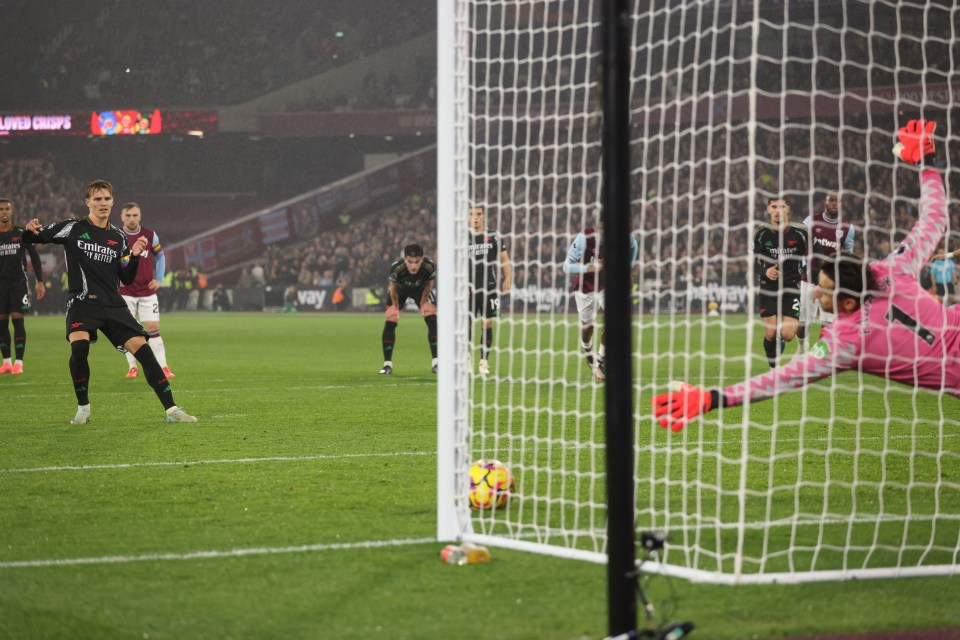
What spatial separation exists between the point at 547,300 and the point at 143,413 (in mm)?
19813

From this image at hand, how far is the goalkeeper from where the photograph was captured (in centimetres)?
463

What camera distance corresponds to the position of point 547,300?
2884 centimetres

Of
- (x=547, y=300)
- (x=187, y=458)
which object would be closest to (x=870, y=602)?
(x=187, y=458)

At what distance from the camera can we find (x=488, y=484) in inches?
207

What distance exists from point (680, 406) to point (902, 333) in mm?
1322

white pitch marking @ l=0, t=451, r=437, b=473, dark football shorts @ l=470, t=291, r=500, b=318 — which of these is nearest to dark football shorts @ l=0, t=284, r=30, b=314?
dark football shorts @ l=470, t=291, r=500, b=318

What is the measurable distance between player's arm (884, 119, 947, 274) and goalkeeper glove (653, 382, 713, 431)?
1.35 meters

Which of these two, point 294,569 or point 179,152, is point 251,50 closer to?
point 179,152

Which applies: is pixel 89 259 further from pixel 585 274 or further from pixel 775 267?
pixel 775 267

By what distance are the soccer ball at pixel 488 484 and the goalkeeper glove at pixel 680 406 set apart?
127cm

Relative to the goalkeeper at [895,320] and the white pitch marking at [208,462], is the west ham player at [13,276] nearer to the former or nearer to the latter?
the white pitch marking at [208,462]

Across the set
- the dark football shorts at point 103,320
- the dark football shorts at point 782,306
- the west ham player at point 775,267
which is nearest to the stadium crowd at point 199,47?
the dark football shorts at point 782,306

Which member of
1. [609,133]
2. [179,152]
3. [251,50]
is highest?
[251,50]

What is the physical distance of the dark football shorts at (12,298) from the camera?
13688mm
